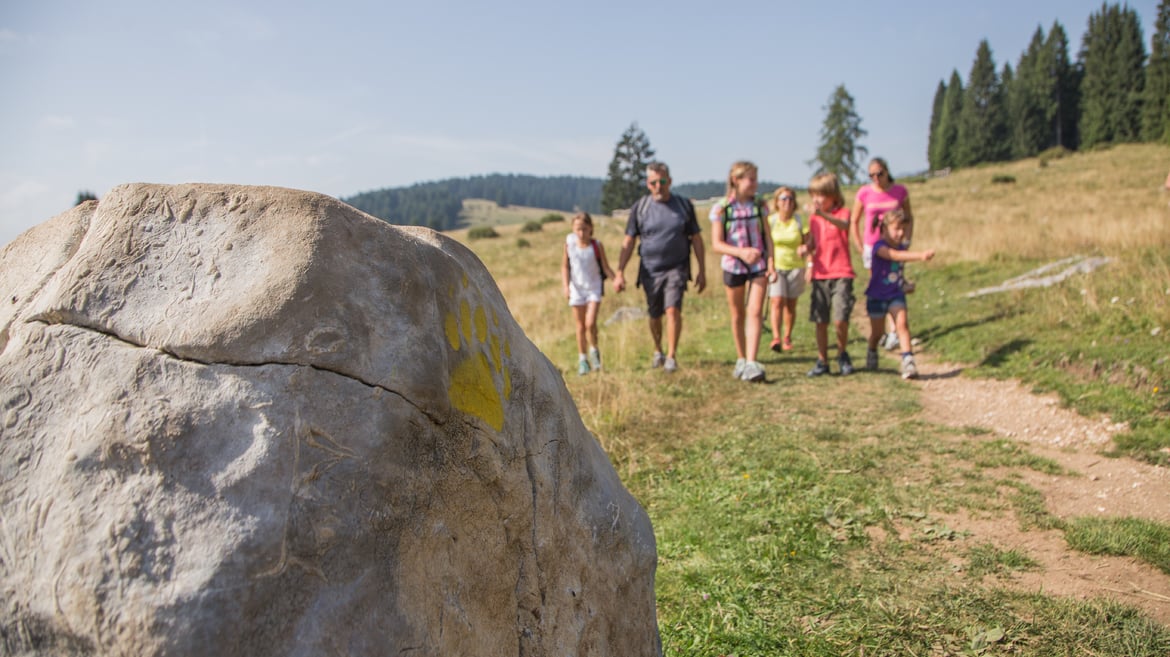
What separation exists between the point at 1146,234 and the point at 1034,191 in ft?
56.8

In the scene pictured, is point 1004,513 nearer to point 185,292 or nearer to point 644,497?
point 644,497

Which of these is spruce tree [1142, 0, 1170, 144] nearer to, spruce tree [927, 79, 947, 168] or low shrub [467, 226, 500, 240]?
spruce tree [927, 79, 947, 168]

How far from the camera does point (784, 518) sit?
12.7 feet

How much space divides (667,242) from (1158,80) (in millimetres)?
54703

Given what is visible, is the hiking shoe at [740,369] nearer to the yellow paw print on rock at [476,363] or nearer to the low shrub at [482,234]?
the yellow paw print on rock at [476,363]


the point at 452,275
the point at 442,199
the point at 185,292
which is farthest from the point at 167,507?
the point at 442,199

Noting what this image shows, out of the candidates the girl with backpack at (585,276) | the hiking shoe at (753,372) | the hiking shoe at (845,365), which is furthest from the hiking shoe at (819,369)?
the girl with backpack at (585,276)

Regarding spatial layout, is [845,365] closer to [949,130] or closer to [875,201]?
[875,201]

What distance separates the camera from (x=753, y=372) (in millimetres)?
6738

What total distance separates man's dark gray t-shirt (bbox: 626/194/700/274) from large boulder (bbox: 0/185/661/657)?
17.5 feet

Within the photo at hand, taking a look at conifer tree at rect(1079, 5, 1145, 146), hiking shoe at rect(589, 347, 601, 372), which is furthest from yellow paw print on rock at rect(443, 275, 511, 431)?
conifer tree at rect(1079, 5, 1145, 146)

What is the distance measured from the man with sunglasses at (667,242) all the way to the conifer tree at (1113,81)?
57313 mm

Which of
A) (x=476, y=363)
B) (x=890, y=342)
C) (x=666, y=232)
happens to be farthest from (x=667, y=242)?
(x=476, y=363)

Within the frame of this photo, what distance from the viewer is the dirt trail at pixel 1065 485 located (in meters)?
3.01
